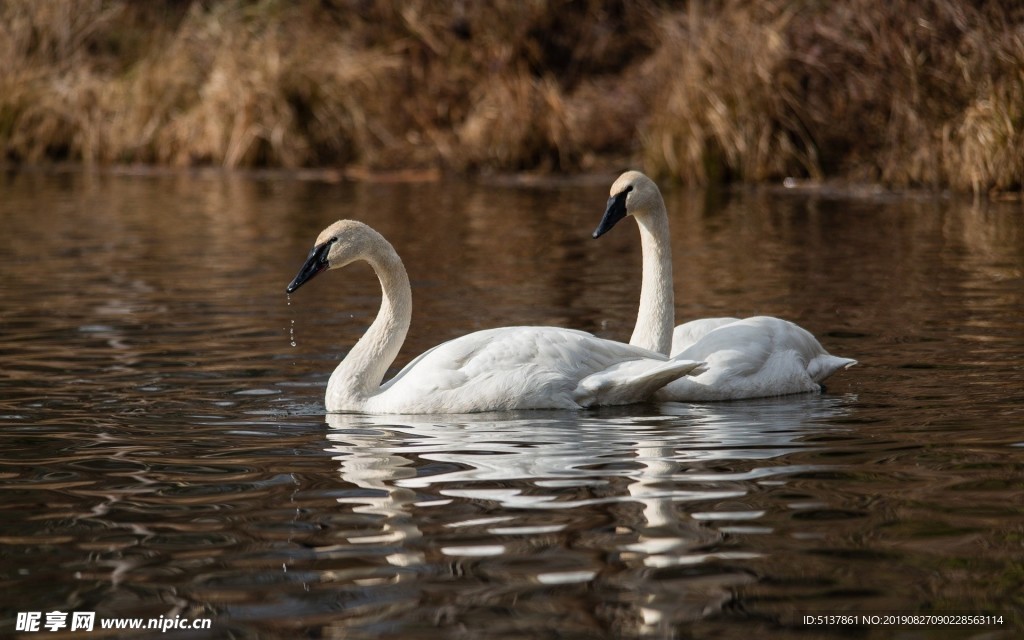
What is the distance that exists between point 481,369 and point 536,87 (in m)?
15.0

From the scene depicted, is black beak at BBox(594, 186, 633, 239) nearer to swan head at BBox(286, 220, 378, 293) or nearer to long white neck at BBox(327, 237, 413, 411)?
long white neck at BBox(327, 237, 413, 411)

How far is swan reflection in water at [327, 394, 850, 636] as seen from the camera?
4438mm

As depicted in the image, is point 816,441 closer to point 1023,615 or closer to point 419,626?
point 1023,615

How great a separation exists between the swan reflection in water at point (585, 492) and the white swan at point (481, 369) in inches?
3.1

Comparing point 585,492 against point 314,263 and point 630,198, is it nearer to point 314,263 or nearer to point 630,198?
point 314,263

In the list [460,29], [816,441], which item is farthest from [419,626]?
[460,29]

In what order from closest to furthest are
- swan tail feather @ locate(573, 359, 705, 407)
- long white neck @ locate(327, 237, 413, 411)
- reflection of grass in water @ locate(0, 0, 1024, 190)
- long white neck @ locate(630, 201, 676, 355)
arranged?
swan tail feather @ locate(573, 359, 705, 407), long white neck @ locate(327, 237, 413, 411), long white neck @ locate(630, 201, 676, 355), reflection of grass in water @ locate(0, 0, 1024, 190)

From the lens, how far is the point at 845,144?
1970cm

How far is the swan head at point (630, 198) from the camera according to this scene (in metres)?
7.82

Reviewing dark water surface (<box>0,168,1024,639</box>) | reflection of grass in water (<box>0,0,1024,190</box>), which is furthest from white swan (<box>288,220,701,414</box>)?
reflection of grass in water (<box>0,0,1024,190</box>)

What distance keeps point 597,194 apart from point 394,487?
1411cm

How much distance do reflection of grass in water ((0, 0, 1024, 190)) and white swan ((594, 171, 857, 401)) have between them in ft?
30.2

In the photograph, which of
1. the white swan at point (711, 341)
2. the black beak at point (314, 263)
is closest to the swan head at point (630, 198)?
the white swan at point (711, 341)

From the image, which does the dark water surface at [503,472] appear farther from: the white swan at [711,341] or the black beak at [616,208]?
the black beak at [616,208]
